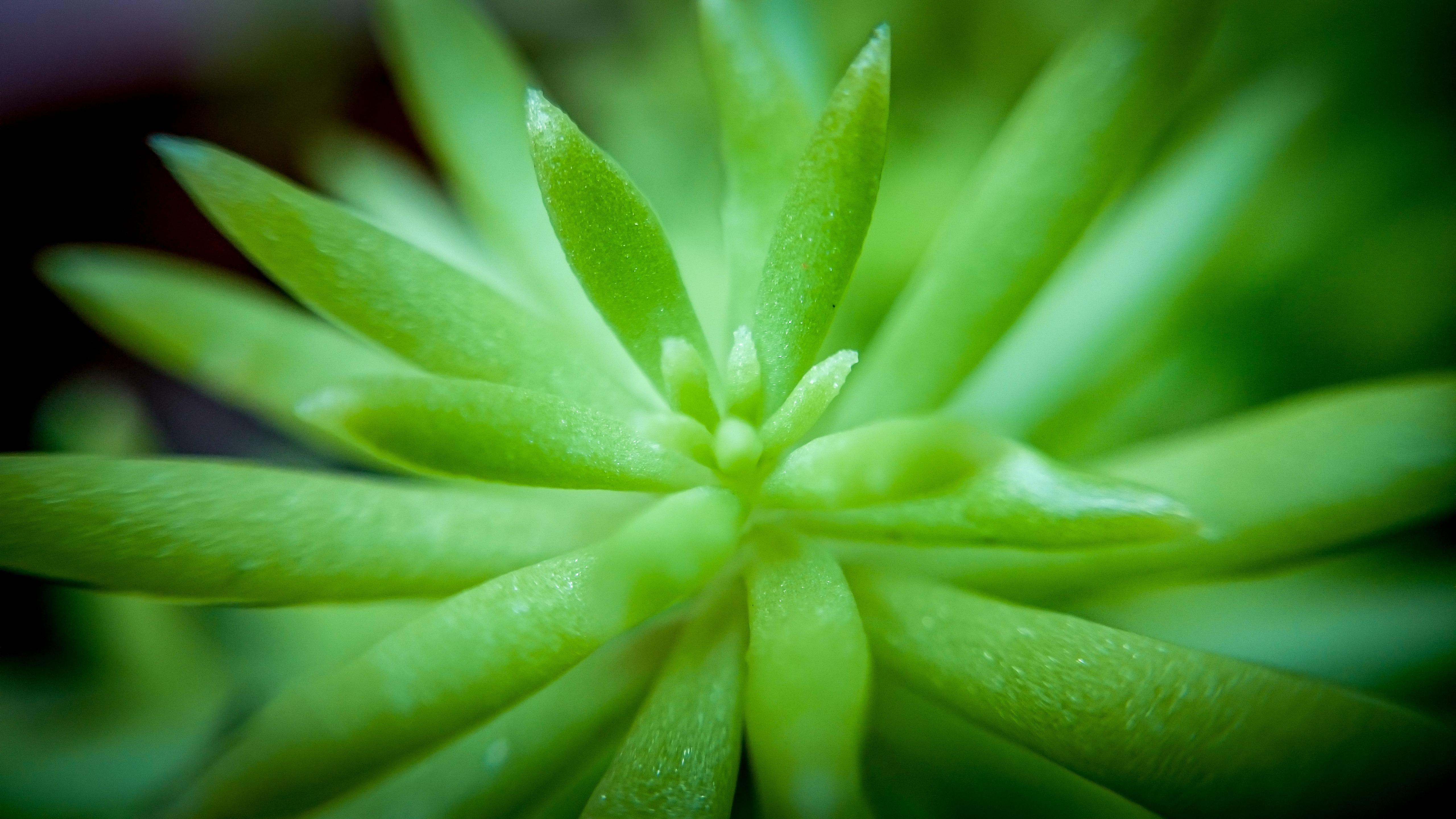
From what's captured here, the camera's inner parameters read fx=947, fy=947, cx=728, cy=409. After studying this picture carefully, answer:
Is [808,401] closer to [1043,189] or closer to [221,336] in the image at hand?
[1043,189]

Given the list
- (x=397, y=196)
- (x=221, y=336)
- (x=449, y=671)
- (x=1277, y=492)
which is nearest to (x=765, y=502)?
(x=449, y=671)

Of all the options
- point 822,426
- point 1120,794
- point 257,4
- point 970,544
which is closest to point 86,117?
point 257,4

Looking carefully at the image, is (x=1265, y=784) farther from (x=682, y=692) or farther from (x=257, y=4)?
(x=257, y=4)

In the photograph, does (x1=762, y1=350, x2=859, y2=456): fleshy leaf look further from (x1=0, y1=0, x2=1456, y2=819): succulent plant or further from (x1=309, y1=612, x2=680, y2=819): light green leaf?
(x1=309, y1=612, x2=680, y2=819): light green leaf

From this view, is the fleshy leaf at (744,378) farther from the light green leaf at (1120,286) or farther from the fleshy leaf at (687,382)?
the light green leaf at (1120,286)

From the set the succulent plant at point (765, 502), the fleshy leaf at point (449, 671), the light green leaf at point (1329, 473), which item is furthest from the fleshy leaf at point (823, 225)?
the light green leaf at point (1329, 473)
